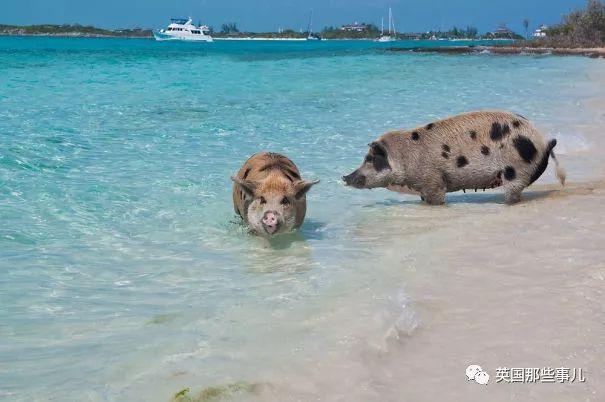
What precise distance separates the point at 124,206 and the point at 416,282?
4.73 meters

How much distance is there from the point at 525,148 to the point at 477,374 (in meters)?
5.44

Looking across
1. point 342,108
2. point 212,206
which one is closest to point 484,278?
point 212,206

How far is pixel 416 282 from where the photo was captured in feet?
18.7

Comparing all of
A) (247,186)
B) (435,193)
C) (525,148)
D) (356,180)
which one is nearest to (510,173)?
(525,148)

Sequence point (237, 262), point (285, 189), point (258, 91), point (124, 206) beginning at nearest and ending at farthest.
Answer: point (237, 262) → point (285, 189) → point (124, 206) → point (258, 91)

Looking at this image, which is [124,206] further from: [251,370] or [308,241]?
[251,370]

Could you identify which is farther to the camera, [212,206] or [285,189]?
[212,206]

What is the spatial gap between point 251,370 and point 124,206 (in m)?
5.40

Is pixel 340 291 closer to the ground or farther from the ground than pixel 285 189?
closer to the ground

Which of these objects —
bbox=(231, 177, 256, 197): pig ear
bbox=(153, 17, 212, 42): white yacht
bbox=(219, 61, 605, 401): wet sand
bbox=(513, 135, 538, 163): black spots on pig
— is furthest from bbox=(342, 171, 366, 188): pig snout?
bbox=(153, 17, 212, 42): white yacht

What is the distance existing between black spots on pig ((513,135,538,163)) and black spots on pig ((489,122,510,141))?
160 millimetres

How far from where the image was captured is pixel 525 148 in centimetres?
886

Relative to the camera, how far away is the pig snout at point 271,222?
22.4ft

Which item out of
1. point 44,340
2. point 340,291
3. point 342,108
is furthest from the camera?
point 342,108
